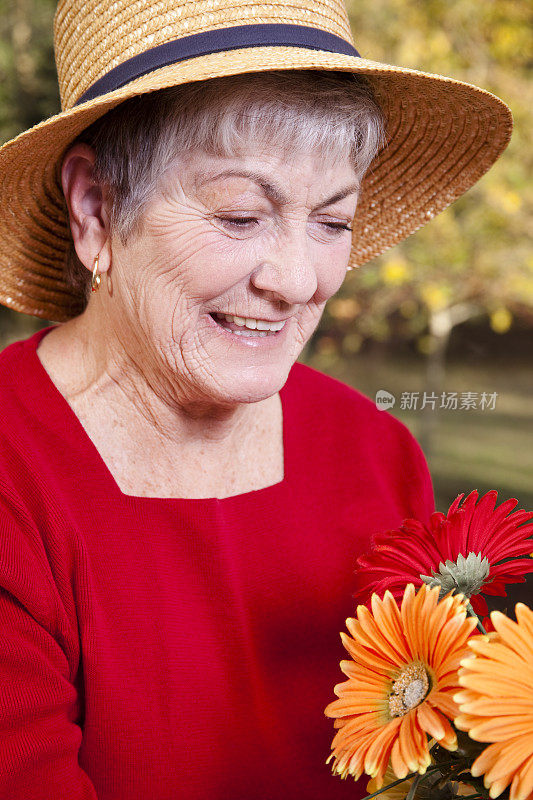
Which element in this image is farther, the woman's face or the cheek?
the cheek

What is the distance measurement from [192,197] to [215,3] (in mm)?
260

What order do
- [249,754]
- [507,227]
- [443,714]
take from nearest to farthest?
[443,714]
[249,754]
[507,227]

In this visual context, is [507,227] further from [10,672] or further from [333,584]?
[10,672]

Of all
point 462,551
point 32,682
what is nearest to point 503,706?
point 462,551

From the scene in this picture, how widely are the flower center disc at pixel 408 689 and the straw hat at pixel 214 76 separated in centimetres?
71

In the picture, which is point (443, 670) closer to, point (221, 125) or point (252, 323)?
point (252, 323)

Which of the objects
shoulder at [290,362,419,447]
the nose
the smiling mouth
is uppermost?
the nose

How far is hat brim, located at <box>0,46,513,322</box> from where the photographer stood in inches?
43.4

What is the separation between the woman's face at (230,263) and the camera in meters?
1.14

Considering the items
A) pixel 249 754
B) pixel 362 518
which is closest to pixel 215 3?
pixel 362 518

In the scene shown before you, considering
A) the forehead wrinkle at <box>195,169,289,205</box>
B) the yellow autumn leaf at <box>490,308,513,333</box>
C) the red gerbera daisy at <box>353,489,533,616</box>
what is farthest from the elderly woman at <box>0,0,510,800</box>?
the yellow autumn leaf at <box>490,308,513,333</box>

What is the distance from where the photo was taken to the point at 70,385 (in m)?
1.36

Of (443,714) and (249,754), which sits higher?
(443,714)

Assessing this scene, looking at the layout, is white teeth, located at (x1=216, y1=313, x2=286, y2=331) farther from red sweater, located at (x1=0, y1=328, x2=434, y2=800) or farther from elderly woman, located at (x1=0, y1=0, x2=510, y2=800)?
red sweater, located at (x1=0, y1=328, x2=434, y2=800)
